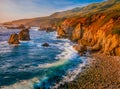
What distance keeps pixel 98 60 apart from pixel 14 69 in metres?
22.8

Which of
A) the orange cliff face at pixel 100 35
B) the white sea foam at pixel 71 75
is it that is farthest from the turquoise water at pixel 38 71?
the orange cliff face at pixel 100 35

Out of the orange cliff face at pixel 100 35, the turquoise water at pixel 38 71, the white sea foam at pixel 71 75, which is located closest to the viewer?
the turquoise water at pixel 38 71

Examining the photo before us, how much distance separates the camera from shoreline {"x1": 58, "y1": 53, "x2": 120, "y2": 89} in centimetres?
3862

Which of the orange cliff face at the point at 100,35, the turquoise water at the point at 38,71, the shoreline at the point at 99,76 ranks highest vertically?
the orange cliff face at the point at 100,35

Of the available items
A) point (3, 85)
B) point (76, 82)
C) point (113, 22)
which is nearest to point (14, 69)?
point (3, 85)

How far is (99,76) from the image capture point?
44.1 meters

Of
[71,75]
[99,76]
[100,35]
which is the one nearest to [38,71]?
[71,75]

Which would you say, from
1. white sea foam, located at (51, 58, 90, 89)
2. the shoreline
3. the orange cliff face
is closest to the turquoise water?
white sea foam, located at (51, 58, 90, 89)

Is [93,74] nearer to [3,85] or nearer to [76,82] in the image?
[76,82]

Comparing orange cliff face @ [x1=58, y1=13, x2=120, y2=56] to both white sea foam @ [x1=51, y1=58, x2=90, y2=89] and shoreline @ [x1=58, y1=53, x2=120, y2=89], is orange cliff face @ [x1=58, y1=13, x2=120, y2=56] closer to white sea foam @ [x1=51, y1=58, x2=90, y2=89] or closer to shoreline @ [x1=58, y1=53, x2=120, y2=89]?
shoreline @ [x1=58, y1=53, x2=120, y2=89]

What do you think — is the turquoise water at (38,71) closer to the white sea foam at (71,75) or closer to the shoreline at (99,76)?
the white sea foam at (71,75)

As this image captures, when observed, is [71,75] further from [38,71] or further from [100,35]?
[100,35]

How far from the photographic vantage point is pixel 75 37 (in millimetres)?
107875

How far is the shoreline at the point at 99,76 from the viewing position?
3862cm
